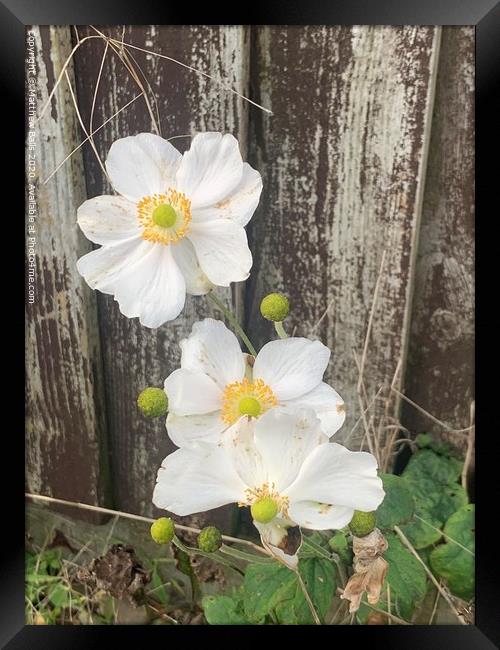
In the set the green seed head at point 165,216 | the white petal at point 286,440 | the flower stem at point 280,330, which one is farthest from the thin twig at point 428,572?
the green seed head at point 165,216

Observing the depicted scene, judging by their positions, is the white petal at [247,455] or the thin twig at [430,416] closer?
the white petal at [247,455]

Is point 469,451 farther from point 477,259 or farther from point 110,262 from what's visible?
point 110,262

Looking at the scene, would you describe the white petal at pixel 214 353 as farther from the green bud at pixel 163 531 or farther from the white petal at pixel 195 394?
the green bud at pixel 163 531

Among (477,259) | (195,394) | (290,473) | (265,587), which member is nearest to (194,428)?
(195,394)

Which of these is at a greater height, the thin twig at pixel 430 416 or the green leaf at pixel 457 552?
the thin twig at pixel 430 416

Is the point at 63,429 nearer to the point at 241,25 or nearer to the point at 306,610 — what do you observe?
the point at 306,610

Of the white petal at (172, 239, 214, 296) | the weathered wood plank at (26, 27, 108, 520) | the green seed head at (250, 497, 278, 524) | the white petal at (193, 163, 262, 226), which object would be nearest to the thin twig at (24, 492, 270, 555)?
the weathered wood plank at (26, 27, 108, 520)
